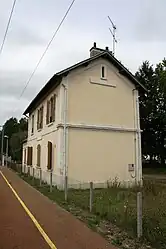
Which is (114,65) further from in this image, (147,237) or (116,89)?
(147,237)

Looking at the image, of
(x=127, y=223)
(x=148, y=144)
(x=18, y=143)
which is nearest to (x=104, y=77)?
(x=127, y=223)

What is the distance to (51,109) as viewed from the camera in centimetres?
2283

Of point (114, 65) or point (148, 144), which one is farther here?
point (148, 144)

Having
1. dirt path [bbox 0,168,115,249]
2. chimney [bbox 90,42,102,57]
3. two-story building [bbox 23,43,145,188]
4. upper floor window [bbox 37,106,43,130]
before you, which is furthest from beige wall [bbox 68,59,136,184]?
dirt path [bbox 0,168,115,249]

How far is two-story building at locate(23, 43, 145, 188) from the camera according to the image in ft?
65.6

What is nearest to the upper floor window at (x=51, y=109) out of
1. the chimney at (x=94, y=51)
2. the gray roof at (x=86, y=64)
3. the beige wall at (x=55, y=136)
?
the beige wall at (x=55, y=136)

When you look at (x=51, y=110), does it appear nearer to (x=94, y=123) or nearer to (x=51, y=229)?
(x=94, y=123)

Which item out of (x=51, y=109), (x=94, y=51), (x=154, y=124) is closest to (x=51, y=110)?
(x=51, y=109)

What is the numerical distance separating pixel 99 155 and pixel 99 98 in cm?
367

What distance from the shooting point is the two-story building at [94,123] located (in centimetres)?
2000

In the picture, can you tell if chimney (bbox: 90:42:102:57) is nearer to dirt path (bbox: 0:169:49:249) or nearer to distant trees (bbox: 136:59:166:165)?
dirt path (bbox: 0:169:49:249)

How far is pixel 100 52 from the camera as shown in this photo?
22.4 metres

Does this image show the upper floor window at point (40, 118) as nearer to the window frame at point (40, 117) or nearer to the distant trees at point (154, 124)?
the window frame at point (40, 117)

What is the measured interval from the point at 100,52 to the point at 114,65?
4.22 feet
